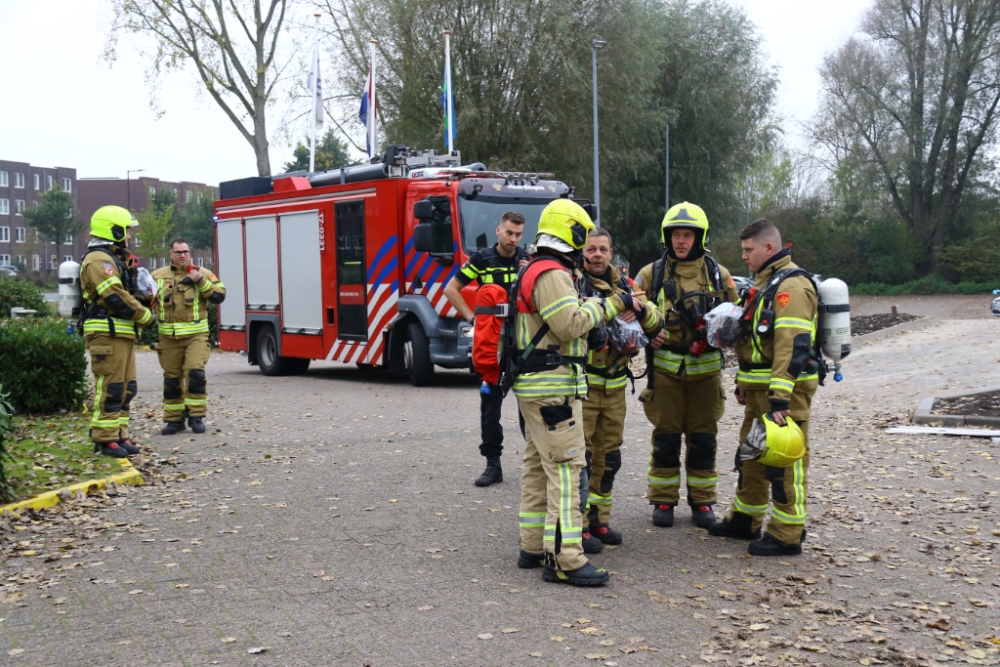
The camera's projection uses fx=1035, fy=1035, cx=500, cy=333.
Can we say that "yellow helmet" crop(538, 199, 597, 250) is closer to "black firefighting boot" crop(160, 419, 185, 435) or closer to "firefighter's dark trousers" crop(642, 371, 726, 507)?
"firefighter's dark trousers" crop(642, 371, 726, 507)

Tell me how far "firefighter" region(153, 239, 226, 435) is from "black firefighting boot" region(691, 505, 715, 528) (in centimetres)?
582

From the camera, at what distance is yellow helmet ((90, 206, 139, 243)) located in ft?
30.0

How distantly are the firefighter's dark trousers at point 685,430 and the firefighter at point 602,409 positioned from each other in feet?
1.25

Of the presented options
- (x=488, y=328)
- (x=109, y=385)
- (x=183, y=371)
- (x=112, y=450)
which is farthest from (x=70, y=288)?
(x=488, y=328)

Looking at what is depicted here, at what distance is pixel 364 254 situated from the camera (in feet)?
A: 51.6

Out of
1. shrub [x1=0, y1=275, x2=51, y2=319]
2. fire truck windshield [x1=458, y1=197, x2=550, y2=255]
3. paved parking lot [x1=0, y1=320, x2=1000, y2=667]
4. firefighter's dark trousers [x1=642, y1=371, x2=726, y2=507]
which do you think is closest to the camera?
paved parking lot [x1=0, y1=320, x2=1000, y2=667]

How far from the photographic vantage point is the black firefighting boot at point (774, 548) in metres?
6.05

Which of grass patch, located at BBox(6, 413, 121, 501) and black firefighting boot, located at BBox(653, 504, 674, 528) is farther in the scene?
grass patch, located at BBox(6, 413, 121, 501)

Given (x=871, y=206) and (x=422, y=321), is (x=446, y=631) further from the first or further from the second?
(x=871, y=206)

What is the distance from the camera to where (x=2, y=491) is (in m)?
7.25

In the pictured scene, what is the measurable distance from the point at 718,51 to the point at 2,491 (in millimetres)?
38898

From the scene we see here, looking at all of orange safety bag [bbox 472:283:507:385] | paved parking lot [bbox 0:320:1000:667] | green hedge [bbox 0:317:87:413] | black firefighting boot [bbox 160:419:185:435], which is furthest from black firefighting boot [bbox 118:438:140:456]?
orange safety bag [bbox 472:283:507:385]

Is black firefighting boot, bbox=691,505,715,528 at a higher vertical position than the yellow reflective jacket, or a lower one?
lower

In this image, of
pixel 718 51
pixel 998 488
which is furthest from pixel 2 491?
pixel 718 51
